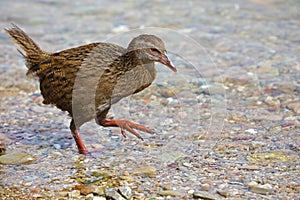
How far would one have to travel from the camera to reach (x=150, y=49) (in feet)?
19.0

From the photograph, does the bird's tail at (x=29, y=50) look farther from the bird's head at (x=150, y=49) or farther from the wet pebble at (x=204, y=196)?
the wet pebble at (x=204, y=196)

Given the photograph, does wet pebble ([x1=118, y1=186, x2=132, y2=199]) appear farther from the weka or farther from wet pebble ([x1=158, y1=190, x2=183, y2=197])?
the weka

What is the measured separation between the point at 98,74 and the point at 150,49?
2.08 feet

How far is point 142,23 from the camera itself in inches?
430

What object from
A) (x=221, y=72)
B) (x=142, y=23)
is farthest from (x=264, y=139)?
(x=142, y=23)

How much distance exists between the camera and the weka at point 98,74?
5715 mm

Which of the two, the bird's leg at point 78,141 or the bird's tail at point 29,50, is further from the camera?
the bird's tail at point 29,50

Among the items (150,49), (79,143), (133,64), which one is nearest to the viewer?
(150,49)

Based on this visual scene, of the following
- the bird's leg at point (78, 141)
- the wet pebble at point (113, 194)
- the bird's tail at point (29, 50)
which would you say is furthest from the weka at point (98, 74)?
the wet pebble at point (113, 194)

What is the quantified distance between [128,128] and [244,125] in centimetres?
161

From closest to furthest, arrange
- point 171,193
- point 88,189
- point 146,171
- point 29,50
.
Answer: point 171,193 → point 88,189 → point 146,171 → point 29,50

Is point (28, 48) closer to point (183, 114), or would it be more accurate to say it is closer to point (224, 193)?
point (183, 114)

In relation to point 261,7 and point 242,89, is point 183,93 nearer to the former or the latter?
point 242,89

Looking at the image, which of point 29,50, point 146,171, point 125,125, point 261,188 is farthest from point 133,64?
point 261,188
